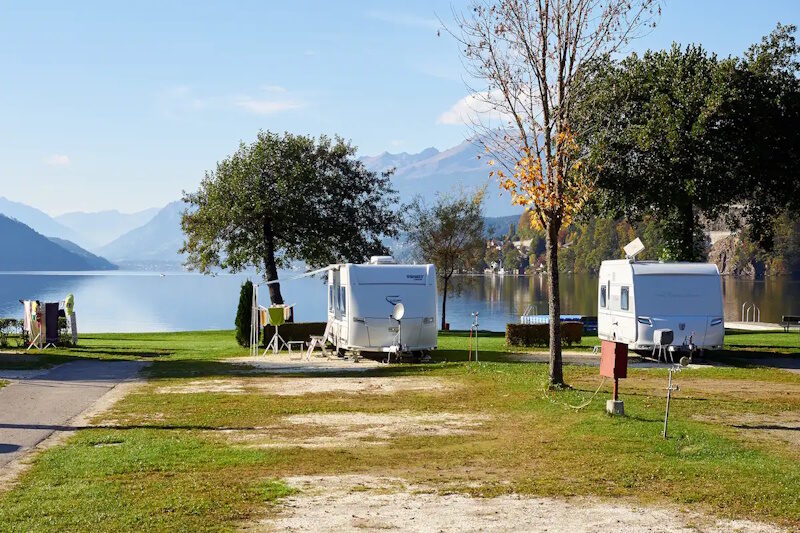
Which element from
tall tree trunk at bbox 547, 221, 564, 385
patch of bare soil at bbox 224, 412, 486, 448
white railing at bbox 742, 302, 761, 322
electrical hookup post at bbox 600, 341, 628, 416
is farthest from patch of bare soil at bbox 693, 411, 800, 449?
Result: white railing at bbox 742, 302, 761, 322

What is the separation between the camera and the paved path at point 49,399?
1461 centimetres

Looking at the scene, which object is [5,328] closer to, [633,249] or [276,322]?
[276,322]

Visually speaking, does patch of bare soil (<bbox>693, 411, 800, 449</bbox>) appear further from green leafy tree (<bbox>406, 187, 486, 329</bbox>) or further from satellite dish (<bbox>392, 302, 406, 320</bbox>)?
green leafy tree (<bbox>406, 187, 486, 329</bbox>)

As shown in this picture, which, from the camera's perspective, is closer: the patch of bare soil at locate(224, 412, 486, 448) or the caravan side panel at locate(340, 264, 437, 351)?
the patch of bare soil at locate(224, 412, 486, 448)

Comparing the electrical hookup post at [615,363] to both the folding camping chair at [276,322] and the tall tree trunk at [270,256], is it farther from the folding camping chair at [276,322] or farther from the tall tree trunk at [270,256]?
the tall tree trunk at [270,256]

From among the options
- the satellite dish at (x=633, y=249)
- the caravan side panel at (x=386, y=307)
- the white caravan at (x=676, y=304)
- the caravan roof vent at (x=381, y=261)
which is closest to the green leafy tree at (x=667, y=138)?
the satellite dish at (x=633, y=249)

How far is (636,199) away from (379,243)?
60.5 feet

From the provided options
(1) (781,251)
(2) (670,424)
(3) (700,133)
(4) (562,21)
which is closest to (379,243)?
(3) (700,133)

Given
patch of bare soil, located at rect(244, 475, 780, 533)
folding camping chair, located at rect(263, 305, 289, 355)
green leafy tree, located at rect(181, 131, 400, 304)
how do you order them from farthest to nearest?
green leafy tree, located at rect(181, 131, 400, 304) < folding camping chair, located at rect(263, 305, 289, 355) < patch of bare soil, located at rect(244, 475, 780, 533)

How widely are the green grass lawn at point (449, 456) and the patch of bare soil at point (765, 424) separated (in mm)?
53

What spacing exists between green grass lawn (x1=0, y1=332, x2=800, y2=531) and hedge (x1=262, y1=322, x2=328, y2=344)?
13.7 m

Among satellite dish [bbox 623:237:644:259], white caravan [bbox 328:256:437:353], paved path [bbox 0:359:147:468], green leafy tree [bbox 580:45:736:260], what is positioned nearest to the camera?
paved path [bbox 0:359:147:468]

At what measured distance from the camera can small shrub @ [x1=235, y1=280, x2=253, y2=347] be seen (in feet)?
120

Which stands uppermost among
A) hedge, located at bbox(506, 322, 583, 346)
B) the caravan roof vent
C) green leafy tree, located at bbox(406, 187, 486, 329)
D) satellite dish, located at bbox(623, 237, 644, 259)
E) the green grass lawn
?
green leafy tree, located at bbox(406, 187, 486, 329)
